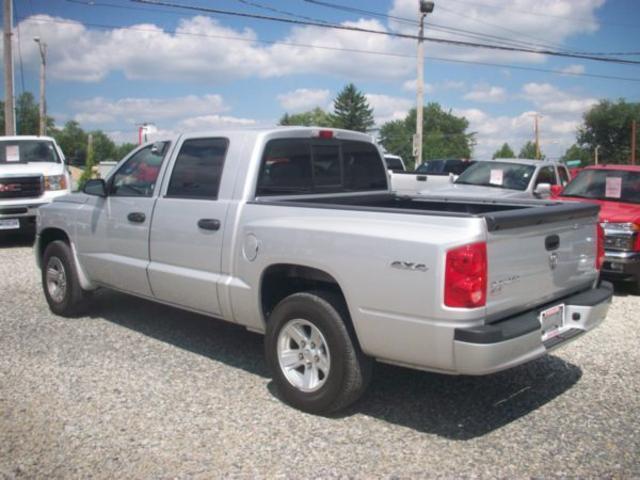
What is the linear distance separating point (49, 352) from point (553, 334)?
4.14m

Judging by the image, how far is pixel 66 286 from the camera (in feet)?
21.1

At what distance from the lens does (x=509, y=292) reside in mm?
3609

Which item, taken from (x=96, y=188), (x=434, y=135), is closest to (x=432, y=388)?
(x=96, y=188)

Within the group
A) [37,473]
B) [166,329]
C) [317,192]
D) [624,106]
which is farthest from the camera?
[624,106]

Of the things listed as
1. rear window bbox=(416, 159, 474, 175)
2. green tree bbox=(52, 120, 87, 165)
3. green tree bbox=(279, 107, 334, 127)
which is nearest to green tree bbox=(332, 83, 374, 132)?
green tree bbox=(279, 107, 334, 127)

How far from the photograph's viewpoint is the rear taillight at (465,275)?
11.0 feet

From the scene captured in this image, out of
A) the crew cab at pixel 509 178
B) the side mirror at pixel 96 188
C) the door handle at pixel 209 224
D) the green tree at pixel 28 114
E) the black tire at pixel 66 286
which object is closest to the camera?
the door handle at pixel 209 224

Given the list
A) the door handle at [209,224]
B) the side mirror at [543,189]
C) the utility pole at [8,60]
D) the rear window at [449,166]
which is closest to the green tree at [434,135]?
the rear window at [449,166]

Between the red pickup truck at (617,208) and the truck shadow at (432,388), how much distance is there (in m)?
3.13

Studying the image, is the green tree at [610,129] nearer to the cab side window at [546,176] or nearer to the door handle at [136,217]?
the cab side window at [546,176]

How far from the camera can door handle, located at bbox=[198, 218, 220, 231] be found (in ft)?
15.4

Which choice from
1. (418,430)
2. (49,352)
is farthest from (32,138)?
(418,430)

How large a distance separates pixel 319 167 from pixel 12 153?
9.97 meters

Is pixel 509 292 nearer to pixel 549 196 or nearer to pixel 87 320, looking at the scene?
pixel 87 320
